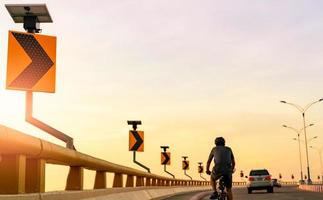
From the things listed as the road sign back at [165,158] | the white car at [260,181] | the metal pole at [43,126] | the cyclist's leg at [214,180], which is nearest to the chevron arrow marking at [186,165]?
the road sign back at [165,158]

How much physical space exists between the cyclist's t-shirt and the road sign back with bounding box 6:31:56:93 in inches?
256

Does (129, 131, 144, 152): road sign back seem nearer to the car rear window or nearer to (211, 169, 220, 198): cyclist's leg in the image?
(211, 169, 220, 198): cyclist's leg

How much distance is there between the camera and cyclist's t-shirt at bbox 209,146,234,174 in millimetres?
13859

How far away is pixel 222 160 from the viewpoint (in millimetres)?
13875

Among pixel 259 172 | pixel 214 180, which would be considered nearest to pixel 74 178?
pixel 214 180

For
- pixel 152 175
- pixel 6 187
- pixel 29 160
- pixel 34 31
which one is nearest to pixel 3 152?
pixel 6 187

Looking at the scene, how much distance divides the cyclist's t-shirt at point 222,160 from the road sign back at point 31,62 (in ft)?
21.3

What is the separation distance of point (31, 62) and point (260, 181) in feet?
121

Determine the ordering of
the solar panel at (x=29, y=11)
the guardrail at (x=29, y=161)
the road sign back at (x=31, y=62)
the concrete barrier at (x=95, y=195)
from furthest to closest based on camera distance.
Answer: the solar panel at (x=29, y=11) < the road sign back at (x=31, y=62) < the concrete barrier at (x=95, y=195) < the guardrail at (x=29, y=161)

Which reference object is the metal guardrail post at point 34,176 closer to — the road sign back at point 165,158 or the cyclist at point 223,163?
the cyclist at point 223,163

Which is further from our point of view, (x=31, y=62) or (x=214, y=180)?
(x=214, y=180)

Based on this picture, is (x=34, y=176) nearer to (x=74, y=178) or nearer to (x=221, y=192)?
(x=74, y=178)

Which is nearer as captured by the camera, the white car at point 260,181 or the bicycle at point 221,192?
the bicycle at point 221,192

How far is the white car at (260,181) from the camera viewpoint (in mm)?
42656
